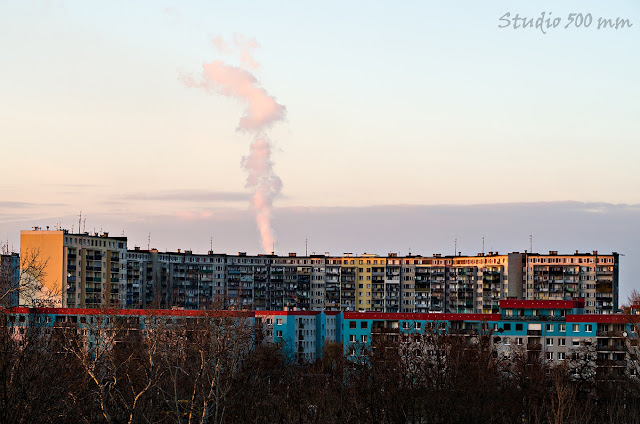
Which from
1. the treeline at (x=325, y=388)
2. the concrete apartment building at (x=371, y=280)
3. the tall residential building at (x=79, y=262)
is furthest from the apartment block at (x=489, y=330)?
the concrete apartment building at (x=371, y=280)

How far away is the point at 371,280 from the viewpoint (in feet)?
518

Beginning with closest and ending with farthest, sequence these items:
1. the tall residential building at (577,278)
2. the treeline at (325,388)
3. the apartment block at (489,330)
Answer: the treeline at (325,388), the apartment block at (489,330), the tall residential building at (577,278)

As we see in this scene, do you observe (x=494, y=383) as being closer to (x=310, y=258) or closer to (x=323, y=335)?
(x=323, y=335)

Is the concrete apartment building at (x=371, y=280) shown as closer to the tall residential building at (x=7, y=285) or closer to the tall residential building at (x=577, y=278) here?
the tall residential building at (x=577, y=278)

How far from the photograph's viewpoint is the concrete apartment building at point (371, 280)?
146 m

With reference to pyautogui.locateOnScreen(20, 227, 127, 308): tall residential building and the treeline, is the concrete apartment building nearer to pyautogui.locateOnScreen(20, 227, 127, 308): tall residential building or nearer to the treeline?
pyautogui.locateOnScreen(20, 227, 127, 308): tall residential building

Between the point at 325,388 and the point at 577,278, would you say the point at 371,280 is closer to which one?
the point at 577,278

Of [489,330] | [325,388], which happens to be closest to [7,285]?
[325,388]

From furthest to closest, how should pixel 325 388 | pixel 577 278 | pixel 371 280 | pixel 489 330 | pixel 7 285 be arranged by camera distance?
pixel 371 280, pixel 577 278, pixel 489 330, pixel 325 388, pixel 7 285

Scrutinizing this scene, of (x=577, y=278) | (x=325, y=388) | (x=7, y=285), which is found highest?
(x=577, y=278)

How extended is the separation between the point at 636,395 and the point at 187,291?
332 feet

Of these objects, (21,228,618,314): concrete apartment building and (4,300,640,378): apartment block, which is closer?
(4,300,640,378): apartment block

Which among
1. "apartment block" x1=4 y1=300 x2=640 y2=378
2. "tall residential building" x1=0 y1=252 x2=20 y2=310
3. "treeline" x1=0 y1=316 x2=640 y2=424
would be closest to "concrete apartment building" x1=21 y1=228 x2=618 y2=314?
"apartment block" x1=4 y1=300 x2=640 y2=378

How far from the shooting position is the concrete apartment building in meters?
146
